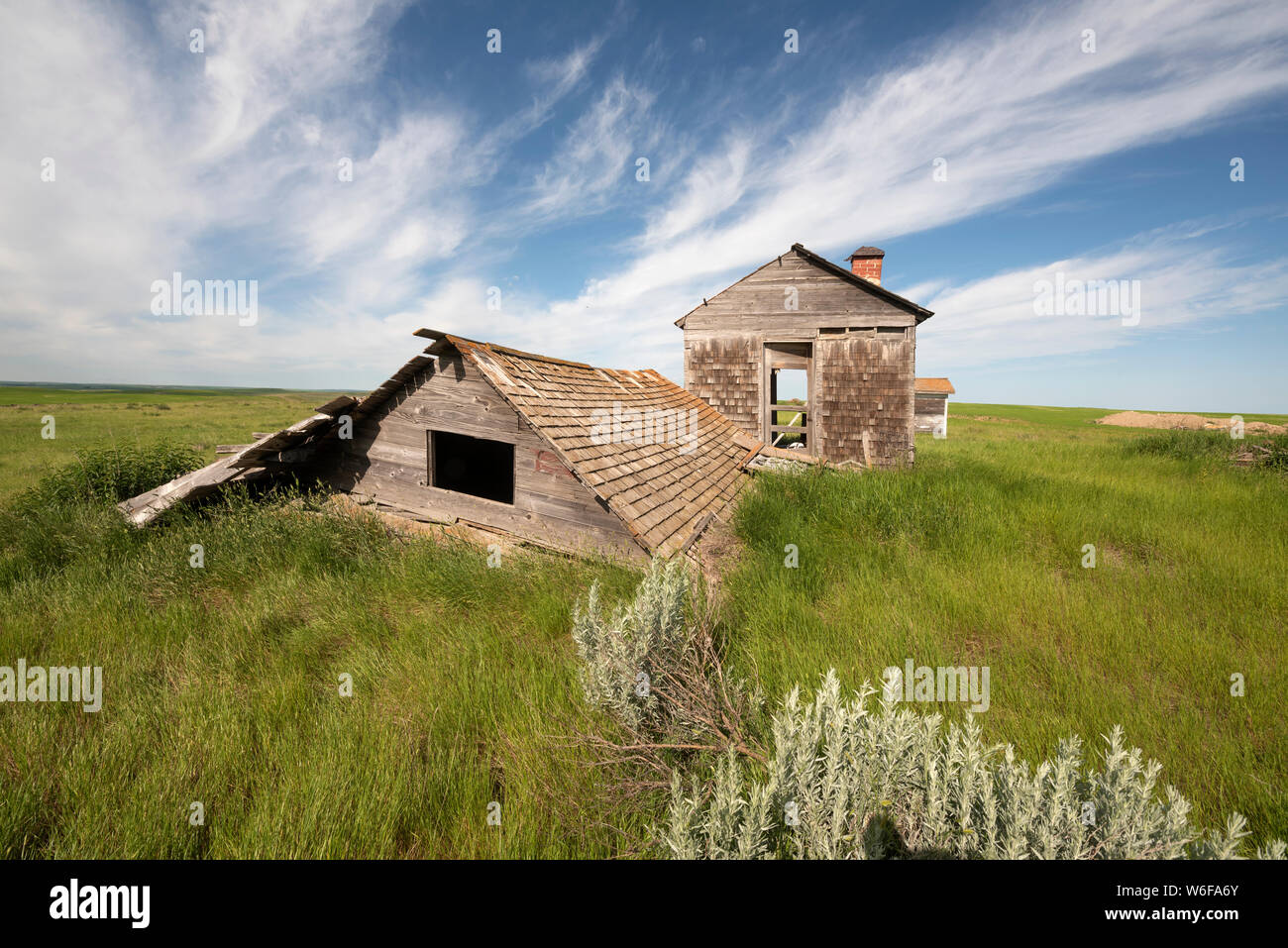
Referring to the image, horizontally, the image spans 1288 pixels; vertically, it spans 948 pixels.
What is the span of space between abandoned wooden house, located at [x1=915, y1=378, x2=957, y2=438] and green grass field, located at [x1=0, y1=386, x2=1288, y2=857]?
2432cm

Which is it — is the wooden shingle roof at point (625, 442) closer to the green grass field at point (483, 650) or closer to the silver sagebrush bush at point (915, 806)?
the green grass field at point (483, 650)

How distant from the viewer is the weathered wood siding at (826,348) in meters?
11.4

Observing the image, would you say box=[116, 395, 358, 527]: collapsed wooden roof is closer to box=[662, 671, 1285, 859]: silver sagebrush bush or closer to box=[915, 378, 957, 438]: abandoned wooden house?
box=[662, 671, 1285, 859]: silver sagebrush bush

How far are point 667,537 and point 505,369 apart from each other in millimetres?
3363

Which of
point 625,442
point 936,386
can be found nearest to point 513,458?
point 625,442

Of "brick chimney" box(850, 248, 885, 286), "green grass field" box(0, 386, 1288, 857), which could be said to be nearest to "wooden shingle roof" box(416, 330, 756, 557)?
"green grass field" box(0, 386, 1288, 857)

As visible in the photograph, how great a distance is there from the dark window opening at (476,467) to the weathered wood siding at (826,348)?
6710mm

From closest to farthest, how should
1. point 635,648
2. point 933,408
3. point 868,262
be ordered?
point 635,648 → point 868,262 → point 933,408

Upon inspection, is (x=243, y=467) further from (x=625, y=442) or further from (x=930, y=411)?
(x=930, y=411)

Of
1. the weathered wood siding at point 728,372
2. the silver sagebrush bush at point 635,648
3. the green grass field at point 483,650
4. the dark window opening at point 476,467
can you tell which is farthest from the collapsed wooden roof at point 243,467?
the weathered wood siding at point 728,372

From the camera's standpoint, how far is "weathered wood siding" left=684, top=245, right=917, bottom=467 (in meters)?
11.4

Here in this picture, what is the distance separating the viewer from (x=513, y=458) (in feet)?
22.5

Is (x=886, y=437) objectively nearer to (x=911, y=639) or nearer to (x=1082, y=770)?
(x=911, y=639)

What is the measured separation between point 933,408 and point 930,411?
11.0 inches
